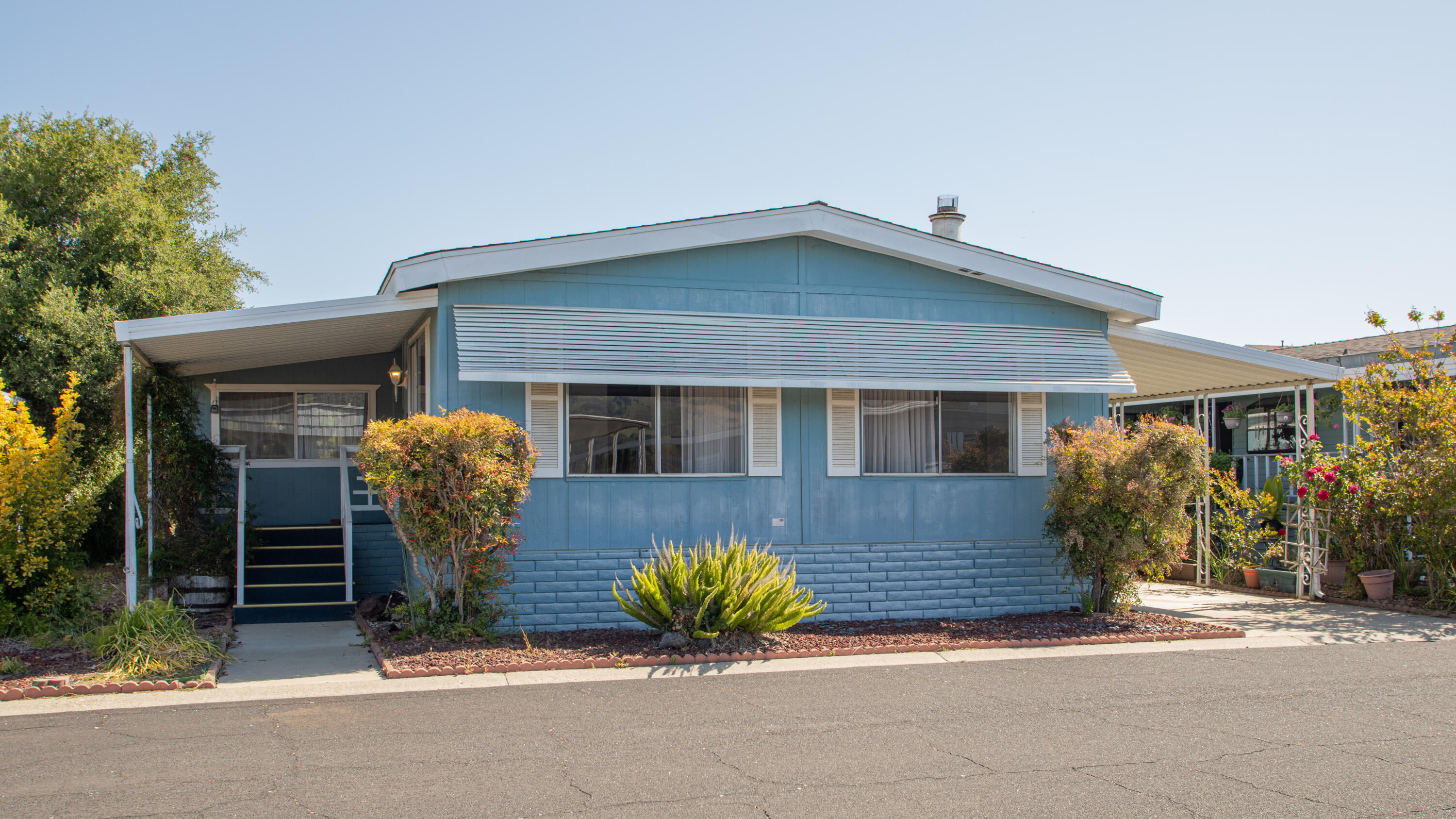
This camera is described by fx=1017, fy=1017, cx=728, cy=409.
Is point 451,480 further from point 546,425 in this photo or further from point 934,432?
point 934,432

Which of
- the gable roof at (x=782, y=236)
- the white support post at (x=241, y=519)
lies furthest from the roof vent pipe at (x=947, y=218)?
the white support post at (x=241, y=519)

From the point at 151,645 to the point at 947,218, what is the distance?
8.91m

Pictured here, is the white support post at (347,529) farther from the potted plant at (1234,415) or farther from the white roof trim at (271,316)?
the potted plant at (1234,415)

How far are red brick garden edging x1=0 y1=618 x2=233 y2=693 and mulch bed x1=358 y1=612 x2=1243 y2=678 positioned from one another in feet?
4.04

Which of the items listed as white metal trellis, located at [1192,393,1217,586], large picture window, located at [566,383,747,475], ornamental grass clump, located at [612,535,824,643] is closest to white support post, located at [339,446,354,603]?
large picture window, located at [566,383,747,475]

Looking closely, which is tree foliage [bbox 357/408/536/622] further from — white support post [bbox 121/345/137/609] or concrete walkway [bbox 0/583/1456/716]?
white support post [bbox 121/345/137/609]

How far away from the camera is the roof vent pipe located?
38.3 ft

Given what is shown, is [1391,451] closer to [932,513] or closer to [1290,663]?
[1290,663]

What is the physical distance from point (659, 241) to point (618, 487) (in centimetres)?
228

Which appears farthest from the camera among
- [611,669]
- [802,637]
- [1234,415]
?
[1234,415]

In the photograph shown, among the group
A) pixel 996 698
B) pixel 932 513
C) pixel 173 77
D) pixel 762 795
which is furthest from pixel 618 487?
pixel 173 77

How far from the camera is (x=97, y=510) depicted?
375 inches

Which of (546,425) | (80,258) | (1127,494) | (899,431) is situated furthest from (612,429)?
(80,258)

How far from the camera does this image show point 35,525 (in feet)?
28.1
